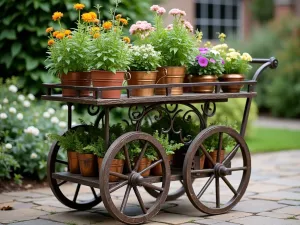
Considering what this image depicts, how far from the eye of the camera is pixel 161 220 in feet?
15.4

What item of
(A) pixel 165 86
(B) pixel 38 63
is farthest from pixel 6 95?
(A) pixel 165 86

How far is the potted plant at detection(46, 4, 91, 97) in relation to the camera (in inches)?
176

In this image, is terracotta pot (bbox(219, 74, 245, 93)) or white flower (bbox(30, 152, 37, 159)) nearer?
terracotta pot (bbox(219, 74, 245, 93))

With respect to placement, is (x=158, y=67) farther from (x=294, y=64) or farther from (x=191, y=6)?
(x=191, y=6)

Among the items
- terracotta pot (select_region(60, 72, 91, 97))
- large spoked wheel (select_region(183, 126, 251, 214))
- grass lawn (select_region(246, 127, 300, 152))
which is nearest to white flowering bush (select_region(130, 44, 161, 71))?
terracotta pot (select_region(60, 72, 91, 97))

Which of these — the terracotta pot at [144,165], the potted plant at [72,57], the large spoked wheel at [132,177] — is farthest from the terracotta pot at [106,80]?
the terracotta pot at [144,165]

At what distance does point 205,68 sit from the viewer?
4895 mm

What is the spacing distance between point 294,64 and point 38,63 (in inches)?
301

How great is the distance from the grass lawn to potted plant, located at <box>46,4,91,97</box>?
4.58 meters

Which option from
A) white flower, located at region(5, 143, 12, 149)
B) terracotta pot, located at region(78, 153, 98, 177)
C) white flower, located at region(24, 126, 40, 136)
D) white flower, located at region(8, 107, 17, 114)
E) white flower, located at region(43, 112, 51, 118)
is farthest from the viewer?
white flower, located at region(43, 112, 51, 118)

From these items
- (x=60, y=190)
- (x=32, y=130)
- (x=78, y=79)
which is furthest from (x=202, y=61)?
(x=32, y=130)

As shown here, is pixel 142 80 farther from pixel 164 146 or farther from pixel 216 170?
pixel 216 170

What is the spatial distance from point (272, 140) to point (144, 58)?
5858 mm

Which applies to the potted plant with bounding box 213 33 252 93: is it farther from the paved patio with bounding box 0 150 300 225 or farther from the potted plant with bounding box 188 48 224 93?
the paved patio with bounding box 0 150 300 225
